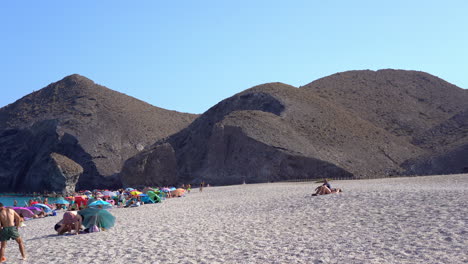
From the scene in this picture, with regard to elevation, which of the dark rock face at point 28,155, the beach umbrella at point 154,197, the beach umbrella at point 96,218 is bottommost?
the beach umbrella at point 96,218

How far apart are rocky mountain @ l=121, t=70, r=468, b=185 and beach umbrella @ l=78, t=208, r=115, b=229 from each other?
3713 centimetres

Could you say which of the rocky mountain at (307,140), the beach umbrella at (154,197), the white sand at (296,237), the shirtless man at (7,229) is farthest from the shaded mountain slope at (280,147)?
the shirtless man at (7,229)

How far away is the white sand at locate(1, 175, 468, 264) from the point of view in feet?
33.6

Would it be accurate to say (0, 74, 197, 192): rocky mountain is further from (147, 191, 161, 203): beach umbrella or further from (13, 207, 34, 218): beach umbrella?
(13, 207, 34, 218): beach umbrella

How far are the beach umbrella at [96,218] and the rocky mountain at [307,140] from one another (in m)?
37.1

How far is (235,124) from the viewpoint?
2381 inches

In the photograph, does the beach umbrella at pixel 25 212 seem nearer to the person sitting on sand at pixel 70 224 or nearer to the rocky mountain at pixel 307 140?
the person sitting on sand at pixel 70 224

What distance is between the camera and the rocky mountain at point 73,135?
7812cm

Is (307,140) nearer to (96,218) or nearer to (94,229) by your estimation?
(96,218)

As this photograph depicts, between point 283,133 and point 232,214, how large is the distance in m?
39.6

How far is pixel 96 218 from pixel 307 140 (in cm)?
4435

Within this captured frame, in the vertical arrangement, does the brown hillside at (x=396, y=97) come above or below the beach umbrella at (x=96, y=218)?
above

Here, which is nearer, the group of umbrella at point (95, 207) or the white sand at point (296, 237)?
the white sand at point (296, 237)

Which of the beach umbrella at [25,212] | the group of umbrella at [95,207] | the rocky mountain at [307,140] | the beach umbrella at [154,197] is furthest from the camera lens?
the rocky mountain at [307,140]
